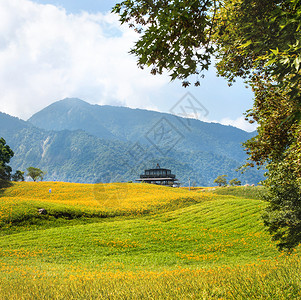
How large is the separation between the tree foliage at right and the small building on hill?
90.9m

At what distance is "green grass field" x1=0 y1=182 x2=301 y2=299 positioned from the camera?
4625 mm

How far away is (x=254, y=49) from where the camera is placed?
5750mm

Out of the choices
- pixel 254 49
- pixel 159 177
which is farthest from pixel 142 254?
pixel 159 177

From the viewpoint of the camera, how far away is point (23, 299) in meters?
4.41

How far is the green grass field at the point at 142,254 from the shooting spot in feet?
15.2

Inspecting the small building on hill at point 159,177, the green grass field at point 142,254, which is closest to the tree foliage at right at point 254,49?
the green grass field at point 142,254

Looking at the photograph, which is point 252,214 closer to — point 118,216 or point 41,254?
point 118,216

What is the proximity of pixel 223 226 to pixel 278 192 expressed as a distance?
583 inches

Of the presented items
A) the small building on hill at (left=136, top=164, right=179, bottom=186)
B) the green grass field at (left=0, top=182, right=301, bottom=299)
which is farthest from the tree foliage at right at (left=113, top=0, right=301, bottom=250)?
the small building on hill at (left=136, top=164, right=179, bottom=186)

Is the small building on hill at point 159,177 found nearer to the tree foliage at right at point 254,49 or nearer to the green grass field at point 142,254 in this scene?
the green grass field at point 142,254

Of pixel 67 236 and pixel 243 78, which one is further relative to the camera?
pixel 67 236

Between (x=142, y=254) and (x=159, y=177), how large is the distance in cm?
8712

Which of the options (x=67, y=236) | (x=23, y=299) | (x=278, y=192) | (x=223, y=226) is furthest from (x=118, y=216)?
(x=23, y=299)

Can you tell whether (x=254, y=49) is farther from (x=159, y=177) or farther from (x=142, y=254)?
(x=159, y=177)
